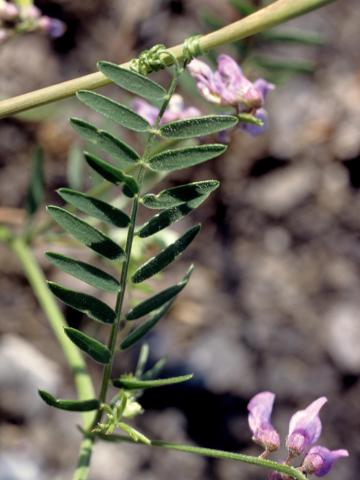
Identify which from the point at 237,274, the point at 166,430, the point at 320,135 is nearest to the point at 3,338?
the point at 166,430

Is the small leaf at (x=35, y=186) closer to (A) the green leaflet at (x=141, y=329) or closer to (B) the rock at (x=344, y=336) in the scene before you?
(A) the green leaflet at (x=141, y=329)

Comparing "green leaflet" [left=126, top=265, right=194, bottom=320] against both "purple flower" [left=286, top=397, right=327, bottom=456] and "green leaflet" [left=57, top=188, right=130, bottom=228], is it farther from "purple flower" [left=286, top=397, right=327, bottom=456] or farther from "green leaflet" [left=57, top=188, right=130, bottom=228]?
"purple flower" [left=286, top=397, right=327, bottom=456]

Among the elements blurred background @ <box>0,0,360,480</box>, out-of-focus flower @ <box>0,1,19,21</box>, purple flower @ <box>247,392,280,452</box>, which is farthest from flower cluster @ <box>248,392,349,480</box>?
blurred background @ <box>0,0,360,480</box>

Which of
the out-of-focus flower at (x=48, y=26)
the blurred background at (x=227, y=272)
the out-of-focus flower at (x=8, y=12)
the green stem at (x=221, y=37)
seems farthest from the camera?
the blurred background at (x=227, y=272)

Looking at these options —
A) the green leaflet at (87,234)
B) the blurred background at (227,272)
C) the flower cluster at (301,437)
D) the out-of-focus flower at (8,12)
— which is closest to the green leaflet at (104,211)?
the green leaflet at (87,234)

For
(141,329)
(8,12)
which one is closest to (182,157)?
(141,329)

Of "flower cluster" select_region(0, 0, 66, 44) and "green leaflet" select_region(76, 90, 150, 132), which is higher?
"flower cluster" select_region(0, 0, 66, 44)
